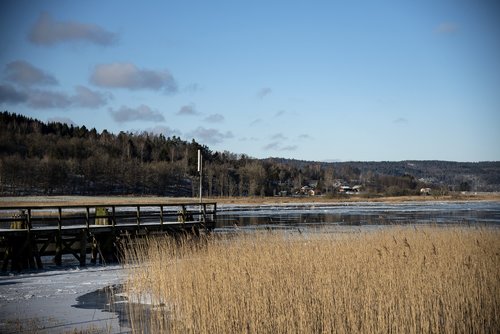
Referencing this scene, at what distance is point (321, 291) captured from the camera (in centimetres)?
1047

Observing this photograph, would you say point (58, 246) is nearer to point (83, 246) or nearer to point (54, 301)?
point (83, 246)

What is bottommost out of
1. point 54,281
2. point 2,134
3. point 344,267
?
point 54,281

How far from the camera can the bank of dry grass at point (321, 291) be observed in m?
9.22

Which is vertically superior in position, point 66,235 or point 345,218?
point 66,235

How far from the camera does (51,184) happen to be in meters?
108

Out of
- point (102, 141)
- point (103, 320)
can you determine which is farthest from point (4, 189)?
point (103, 320)

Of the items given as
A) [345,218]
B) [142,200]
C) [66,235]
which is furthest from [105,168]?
[66,235]

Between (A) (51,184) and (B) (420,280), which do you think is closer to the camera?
(B) (420,280)

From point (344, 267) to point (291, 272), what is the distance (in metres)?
1.37

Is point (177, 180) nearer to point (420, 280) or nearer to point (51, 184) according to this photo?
point (51, 184)

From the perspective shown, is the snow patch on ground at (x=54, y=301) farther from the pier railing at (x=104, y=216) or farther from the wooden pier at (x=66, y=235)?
the pier railing at (x=104, y=216)

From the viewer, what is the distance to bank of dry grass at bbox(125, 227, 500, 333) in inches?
363

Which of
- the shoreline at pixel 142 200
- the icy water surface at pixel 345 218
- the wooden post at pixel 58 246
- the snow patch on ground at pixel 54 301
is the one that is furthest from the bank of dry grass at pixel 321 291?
the shoreline at pixel 142 200

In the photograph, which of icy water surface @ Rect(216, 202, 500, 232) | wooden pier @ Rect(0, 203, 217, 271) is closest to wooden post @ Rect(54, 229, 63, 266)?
wooden pier @ Rect(0, 203, 217, 271)
